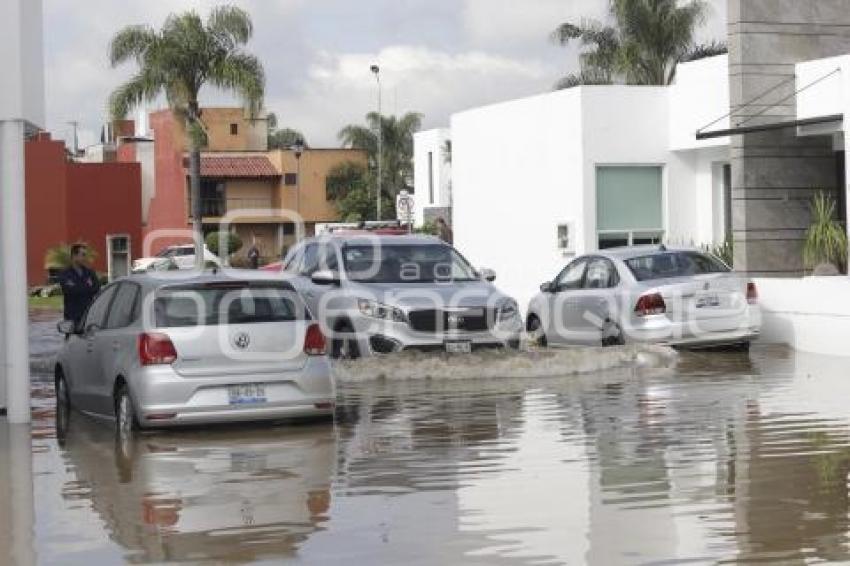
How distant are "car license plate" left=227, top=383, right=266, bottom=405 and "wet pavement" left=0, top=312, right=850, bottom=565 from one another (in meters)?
0.33

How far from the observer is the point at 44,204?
60406 millimetres

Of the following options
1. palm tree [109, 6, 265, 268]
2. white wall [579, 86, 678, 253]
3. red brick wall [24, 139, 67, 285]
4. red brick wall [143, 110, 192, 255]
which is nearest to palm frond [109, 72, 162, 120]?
palm tree [109, 6, 265, 268]

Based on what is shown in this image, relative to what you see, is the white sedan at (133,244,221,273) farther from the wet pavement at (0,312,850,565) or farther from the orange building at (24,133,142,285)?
the wet pavement at (0,312,850,565)

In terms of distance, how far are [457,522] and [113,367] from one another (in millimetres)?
5533

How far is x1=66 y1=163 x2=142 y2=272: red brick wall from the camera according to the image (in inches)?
2441

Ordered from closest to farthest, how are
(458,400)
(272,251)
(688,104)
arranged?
1. (458,400)
2. (688,104)
3. (272,251)

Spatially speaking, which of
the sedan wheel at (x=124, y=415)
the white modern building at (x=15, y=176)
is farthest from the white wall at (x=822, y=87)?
the sedan wheel at (x=124, y=415)

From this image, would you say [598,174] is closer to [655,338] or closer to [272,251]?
[655,338]

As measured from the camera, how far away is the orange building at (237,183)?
70.1m

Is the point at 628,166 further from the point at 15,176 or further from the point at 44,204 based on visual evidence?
the point at 44,204

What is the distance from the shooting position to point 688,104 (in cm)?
2700

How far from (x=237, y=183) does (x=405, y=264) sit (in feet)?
202

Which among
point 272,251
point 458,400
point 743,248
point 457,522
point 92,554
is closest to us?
point 92,554

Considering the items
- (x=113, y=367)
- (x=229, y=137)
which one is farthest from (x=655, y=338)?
(x=229, y=137)
